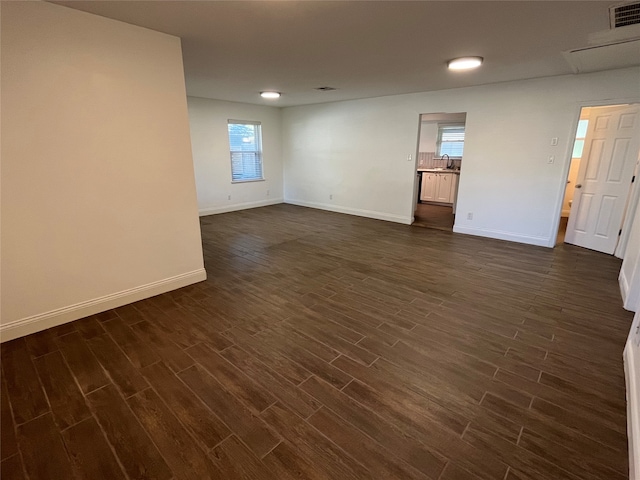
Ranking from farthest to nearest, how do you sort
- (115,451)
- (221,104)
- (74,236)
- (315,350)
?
(221,104) < (74,236) < (315,350) < (115,451)

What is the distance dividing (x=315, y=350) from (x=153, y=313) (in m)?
1.57

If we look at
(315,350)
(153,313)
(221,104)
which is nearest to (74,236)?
(153,313)

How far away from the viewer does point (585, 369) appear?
2129 millimetres

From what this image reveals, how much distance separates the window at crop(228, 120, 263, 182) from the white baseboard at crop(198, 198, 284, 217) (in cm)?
59

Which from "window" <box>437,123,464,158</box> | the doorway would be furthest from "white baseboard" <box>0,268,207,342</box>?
"window" <box>437,123,464,158</box>

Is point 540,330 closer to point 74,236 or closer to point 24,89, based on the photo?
point 74,236

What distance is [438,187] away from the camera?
834 centimetres

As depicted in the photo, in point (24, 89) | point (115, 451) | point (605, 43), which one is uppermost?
point (605, 43)

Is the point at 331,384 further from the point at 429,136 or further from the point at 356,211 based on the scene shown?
the point at 429,136

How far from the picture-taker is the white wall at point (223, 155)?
6.50m

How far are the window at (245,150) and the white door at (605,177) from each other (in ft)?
20.9

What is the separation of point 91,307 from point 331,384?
2.27 metres

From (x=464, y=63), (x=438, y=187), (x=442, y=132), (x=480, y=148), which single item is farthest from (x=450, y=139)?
(x=464, y=63)

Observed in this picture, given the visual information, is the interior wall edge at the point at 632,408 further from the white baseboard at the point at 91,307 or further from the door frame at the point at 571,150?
the white baseboard at the point at 91,307
